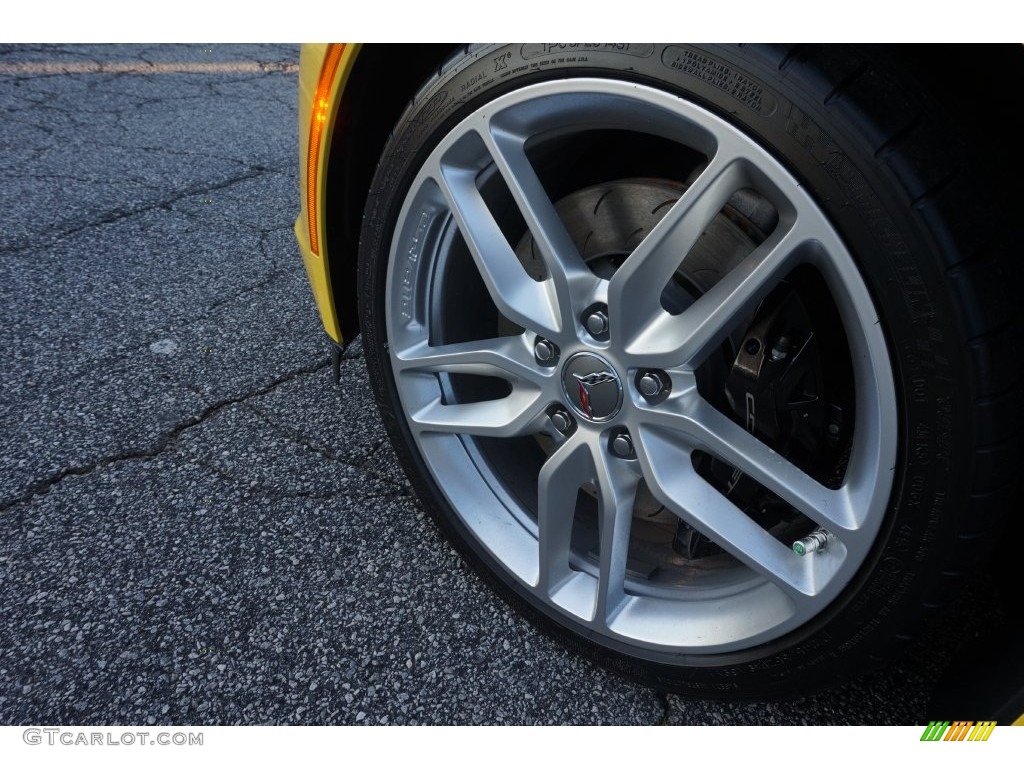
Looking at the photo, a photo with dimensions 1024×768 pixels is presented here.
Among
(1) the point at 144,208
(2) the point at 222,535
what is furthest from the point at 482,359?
(1) the point at 144,208

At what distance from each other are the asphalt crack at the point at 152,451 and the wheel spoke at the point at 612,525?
115 cm

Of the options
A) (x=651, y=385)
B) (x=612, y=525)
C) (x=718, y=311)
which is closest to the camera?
(x=718, y=311)

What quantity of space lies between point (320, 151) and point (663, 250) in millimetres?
623

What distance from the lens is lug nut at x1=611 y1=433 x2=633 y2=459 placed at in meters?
1.23

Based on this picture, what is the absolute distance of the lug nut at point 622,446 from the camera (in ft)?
4.04

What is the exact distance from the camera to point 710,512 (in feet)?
3.88

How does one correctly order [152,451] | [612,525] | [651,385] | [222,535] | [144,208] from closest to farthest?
[651,385], [612,525], [222,535], [152,451], [144,208]

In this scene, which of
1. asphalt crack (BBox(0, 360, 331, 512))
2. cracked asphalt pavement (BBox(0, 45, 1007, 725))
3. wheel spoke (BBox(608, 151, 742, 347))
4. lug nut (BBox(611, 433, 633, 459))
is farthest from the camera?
asphalt crack (BBox(0, 360, 331, 512))

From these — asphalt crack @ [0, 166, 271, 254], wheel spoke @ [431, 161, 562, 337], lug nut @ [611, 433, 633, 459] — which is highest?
wheel spoke @ [431, 161, 562, 337]

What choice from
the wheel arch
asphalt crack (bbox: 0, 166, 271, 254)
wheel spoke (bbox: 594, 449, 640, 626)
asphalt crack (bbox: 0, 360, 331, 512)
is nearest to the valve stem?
wheel spoke (bbox: 594, 449, 640, 626)

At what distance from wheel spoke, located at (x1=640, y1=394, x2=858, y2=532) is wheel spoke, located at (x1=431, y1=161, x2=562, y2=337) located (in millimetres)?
226

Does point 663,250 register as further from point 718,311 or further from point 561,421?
point 561,421

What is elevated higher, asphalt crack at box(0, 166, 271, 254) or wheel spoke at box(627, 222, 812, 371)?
wheel spoke at box(627, 222, 812, 371)

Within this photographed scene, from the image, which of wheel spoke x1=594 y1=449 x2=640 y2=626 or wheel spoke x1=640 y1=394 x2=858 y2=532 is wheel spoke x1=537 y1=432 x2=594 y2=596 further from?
wheel spoke x1=640 y1=394 x2=858 y2=532
